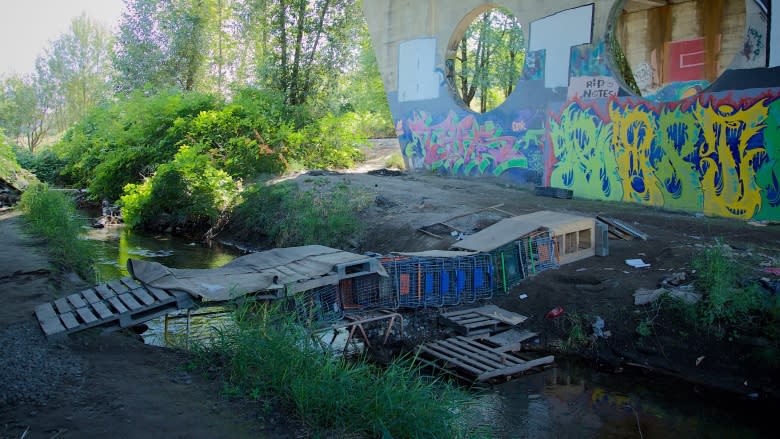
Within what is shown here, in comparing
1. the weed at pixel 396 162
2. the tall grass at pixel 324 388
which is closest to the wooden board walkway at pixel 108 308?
the tall grass at pixel 324 388

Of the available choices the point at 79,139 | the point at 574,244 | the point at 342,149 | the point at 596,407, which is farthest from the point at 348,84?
the point at 596,407

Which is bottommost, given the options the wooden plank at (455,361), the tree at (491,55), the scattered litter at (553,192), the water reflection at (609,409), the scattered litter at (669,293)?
the water reflection at (609,409)

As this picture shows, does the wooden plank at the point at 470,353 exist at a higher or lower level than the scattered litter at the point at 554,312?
lower

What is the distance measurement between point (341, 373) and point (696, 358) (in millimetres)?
5198

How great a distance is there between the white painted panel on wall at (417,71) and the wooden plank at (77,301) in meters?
14.2

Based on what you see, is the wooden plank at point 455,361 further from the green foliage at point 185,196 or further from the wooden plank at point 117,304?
the green foliage at point 185,196

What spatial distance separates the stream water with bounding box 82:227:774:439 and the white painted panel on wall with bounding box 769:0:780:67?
6.93 metres

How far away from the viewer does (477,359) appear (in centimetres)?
840

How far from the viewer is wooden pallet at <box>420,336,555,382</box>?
8.03 metres

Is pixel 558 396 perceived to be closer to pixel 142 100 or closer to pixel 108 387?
pixel 108 387

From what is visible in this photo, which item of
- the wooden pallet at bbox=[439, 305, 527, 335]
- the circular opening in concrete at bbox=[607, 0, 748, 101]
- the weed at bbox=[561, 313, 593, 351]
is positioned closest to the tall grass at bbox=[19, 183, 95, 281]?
the wooden pallet at bbox=[439, 305, 527, 335]

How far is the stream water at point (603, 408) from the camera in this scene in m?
6.89

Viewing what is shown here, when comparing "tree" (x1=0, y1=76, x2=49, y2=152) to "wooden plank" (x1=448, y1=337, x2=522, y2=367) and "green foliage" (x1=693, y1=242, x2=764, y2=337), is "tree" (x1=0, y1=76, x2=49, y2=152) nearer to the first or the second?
"wooden plank" (x1=448, y1=337, x2=522, y2=367)

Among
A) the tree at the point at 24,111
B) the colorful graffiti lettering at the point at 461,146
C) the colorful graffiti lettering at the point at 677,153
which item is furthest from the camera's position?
the tree at the point at 24,111
